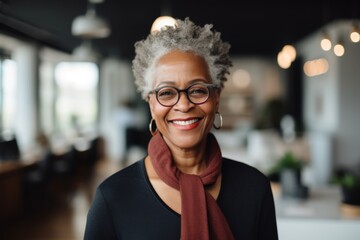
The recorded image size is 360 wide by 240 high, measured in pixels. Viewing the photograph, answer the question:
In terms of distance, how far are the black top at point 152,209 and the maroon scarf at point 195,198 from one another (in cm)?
4

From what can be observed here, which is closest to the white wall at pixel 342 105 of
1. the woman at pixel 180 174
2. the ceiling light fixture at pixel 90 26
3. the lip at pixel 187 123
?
the ceiling light fixture at pixel 90 26

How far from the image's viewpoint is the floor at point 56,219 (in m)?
5.89

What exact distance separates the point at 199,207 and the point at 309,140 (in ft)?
26.4

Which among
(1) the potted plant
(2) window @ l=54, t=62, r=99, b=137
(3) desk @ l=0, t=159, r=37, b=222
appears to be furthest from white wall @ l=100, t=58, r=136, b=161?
(1) the potted plant

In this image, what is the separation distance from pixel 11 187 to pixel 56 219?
2.94ft

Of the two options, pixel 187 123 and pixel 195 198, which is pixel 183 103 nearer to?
pixel 187 123

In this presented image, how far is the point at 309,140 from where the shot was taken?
8.97 m

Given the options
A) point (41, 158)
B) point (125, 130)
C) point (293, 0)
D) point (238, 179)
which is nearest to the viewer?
point (238, 179)

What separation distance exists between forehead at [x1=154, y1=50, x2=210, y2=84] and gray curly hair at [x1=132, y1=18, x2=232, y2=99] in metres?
0.02

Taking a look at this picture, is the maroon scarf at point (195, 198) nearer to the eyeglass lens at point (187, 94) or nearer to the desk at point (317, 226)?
the eyeglass lens at point (187, 94)

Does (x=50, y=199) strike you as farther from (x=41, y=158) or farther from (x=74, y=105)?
(x=74, y=105)

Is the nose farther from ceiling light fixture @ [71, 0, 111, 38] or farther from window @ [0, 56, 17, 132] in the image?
window @ [0, 56, 17, 132]

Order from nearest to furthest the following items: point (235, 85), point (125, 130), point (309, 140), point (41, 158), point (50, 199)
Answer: point (41, 158) < point (50, 199) < point (309, 140) < point (125, 130) < point (235, 85)

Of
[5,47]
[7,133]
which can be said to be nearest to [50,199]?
[7,133]
